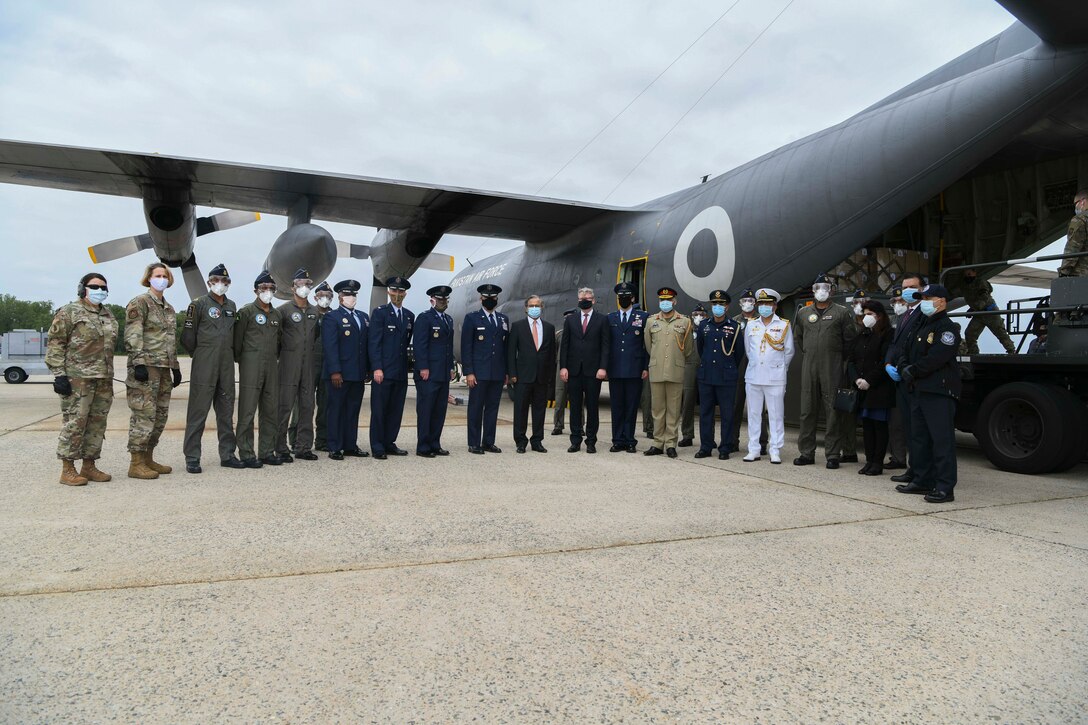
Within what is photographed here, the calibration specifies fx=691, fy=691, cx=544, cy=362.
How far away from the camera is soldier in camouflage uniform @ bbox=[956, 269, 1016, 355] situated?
27.0 ft

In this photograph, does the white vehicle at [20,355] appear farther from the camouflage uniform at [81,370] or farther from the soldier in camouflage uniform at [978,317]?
the soldier in camouflage uniform at [978,317]

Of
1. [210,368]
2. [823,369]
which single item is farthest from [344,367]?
[823,369]

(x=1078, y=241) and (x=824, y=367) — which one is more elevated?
(x=1078, y=241)

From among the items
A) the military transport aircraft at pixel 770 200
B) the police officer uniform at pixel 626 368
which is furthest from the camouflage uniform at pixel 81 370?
the military transport aircraft at pixel 770 200

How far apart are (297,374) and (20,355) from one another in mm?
17573

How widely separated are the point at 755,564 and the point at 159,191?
1097 cm

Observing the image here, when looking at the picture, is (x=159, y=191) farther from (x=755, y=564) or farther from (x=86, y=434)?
(x=755, y=564)

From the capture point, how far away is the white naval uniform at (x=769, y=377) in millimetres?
6805

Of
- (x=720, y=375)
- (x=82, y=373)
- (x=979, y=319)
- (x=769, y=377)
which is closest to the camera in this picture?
(x=82, y=373)

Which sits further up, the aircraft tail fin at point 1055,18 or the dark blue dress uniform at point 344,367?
the aircraft tail fin at point 1055,18

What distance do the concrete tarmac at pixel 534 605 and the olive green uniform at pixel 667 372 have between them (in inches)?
80.1

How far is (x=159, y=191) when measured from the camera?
10.9 metres

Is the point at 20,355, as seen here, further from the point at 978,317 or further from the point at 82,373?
the point at 978,317

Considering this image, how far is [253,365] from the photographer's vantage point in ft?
19.8
